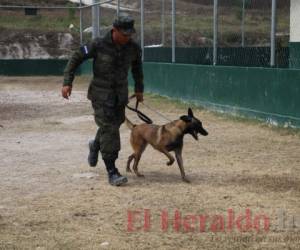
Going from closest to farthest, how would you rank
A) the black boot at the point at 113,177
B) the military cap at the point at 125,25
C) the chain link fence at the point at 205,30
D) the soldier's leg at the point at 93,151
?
the military cap at the point at 125,25 < the black boot at the point at 113,177 < the soldier's leg at the point at 93,151 < the chain link fence at the point at 205,30

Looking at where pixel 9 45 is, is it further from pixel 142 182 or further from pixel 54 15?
pixel 142 182

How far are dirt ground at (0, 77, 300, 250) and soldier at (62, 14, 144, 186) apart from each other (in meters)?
0.41

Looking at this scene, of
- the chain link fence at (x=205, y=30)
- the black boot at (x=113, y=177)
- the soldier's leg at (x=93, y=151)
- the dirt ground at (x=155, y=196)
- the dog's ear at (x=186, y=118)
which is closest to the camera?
the dirt ground at (x=155, y=196)

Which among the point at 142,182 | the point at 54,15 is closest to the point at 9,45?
the point at 54,15

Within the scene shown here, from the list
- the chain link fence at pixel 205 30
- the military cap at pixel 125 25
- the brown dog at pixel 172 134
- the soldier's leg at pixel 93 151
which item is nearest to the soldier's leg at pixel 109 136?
the soldier's leg at pixel 93 151

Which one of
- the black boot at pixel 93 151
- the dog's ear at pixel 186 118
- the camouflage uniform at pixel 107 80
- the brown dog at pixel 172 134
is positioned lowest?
the black boot at pixel 93 151

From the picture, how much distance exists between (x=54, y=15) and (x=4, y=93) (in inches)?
764

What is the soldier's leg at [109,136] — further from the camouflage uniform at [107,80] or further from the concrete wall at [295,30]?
the concrete wall at [295,30]

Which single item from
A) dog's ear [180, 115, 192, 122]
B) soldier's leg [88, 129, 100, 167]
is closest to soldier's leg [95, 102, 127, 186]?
soldier's leg [88, 129, 100, 167]

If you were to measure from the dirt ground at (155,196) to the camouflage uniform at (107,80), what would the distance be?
50 centimetres

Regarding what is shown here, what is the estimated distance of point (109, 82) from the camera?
22.5 feet

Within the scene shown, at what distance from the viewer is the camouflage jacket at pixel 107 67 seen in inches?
268

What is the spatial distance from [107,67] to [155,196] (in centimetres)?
140

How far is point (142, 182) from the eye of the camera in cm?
702
